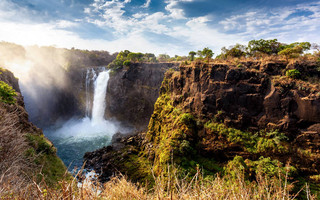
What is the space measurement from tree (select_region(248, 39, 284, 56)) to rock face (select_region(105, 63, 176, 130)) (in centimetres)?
1983

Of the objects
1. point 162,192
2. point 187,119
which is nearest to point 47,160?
point 162,192

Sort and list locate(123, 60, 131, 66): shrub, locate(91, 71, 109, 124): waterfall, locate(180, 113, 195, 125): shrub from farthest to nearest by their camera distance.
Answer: locate(91, 71, 109, 124): waterfall → locate(123, 60, 131, 66): shrub → locate(180, 113, 195, 125): shrub

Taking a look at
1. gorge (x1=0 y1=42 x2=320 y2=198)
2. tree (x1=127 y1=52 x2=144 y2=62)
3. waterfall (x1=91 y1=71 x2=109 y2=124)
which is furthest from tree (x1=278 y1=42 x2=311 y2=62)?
waterfall (x1=91 y1=71 x2=109 y2=124)

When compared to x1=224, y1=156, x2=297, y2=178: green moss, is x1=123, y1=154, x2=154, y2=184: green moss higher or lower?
lower

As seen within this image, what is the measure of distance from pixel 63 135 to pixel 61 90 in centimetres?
1496

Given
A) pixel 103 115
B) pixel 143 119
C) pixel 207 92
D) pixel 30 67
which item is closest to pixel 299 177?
pixel 207 92

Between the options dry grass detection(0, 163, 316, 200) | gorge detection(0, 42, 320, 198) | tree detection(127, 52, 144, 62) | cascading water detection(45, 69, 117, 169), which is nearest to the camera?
dry grass detection(0, 163, 316, 200)

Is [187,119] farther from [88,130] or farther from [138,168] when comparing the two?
[88,130]

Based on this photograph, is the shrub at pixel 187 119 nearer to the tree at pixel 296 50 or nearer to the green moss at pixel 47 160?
the tree at pixel 296 50

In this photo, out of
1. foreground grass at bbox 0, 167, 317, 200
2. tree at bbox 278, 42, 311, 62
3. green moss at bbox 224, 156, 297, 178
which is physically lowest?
green moss at bbox 224, 156, 297, 178

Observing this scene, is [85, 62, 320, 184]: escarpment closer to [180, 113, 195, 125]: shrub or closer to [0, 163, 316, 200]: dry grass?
[180, 113, 195, 125]: shrub

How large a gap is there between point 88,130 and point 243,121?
33552 millimetres

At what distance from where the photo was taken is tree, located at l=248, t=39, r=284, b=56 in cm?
1717

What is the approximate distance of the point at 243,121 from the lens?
14117mm
